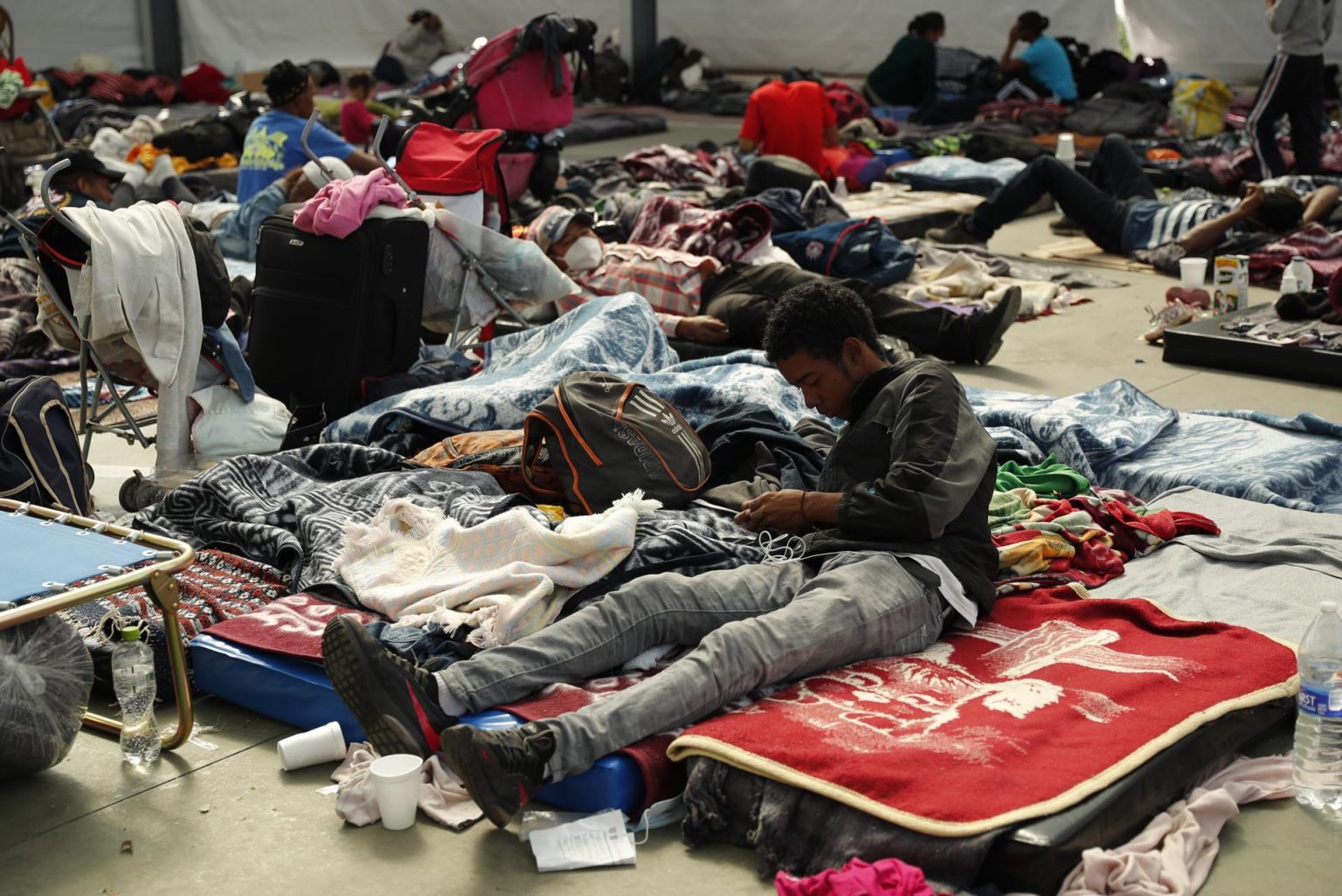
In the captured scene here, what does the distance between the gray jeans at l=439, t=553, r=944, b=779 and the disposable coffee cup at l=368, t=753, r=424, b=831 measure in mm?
246

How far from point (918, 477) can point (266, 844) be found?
163 centimetres

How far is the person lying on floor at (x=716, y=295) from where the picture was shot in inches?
250

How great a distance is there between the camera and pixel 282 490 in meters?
4.45

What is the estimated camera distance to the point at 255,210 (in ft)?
25.3

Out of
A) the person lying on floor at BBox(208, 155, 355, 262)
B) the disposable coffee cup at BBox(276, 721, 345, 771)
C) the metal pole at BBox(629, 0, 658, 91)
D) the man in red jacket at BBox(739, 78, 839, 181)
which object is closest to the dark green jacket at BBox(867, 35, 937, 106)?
the metal pole at BBox(629, 0, 658, 91)

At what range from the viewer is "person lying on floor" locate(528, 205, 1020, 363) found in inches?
250

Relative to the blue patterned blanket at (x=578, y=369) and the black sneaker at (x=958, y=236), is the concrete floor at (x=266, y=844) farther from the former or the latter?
the black sneaker at (x=958, y=236)

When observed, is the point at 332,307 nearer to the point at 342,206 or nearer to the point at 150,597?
the point at 342,206

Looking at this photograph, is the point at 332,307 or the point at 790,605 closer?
the point at 790,605

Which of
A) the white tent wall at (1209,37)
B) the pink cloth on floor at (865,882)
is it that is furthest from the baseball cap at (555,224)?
the white tent wall at (1209,37)

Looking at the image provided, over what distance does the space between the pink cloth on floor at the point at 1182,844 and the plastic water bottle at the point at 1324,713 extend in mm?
60

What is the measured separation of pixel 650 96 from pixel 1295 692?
15.5m

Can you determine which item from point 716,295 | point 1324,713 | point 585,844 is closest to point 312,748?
point 585,844

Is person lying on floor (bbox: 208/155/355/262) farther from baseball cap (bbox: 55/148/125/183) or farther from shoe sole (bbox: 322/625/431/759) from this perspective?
shoe sole (bbox: 322/625/431/759)
